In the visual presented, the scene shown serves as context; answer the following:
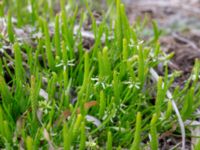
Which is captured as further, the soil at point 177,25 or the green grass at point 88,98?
the soil at point 177,25

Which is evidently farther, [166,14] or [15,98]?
[166,14]

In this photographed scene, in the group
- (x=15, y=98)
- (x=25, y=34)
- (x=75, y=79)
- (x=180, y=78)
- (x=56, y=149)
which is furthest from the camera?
(x=180, y=78)

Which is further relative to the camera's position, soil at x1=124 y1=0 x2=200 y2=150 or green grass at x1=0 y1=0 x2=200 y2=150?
soil at x1=124 y1=0 x2=200 y2=150

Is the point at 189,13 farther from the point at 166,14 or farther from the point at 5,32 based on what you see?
the point at 5,32

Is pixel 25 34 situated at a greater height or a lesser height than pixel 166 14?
greater

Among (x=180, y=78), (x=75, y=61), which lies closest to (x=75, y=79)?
(x=75, y=61)

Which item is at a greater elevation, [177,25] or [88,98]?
[88,98]

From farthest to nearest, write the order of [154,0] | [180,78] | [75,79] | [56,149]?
[154,0]
[180,78]
[75,79]
[56,149]

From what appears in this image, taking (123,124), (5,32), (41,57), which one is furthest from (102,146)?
(5,32)

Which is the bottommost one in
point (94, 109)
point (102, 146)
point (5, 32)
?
point (102, 146)

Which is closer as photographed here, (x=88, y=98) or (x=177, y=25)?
(x=88, y=98)
